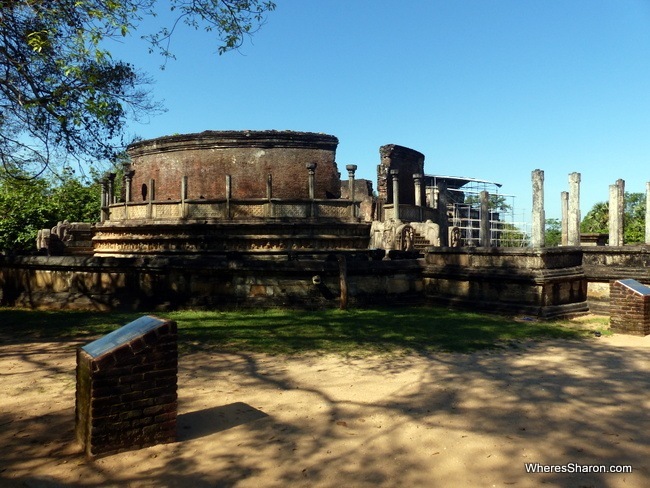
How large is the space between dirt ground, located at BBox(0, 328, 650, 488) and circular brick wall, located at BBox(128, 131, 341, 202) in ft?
50.4

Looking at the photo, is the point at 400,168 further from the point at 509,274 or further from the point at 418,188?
the point at 509,274

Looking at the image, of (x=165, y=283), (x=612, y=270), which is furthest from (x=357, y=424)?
(x=612, y=270)

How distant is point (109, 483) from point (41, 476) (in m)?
0.46

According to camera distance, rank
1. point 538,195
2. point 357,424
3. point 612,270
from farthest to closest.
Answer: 1. point 538,195
2. point 612,270
3. point 357,424

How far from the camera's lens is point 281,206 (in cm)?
1669

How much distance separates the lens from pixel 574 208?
18188mm

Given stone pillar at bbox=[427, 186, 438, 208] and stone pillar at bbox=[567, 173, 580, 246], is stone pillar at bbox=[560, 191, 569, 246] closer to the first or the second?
stone pillar at bbox=[567, 173, 580, 246]

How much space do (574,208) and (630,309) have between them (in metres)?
11.1

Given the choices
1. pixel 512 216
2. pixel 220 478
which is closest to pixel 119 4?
pixel 220 478

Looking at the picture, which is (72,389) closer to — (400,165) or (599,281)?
(599,281)

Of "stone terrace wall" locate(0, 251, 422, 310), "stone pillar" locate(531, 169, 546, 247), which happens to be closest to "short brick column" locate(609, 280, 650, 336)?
"stone terrace wall" locate(0, 251, 422, 310)

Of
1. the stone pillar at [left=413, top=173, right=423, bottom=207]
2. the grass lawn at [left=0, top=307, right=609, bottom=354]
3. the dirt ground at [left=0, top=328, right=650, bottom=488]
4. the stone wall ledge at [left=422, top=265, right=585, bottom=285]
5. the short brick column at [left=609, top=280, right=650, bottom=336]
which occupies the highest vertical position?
the stone pillar at [left=413, top=173, right=423, bottom=207]

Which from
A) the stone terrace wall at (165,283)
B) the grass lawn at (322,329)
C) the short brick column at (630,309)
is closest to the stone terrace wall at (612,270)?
the grass lawn at (322,329)

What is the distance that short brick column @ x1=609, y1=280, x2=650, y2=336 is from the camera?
26.3 ft
